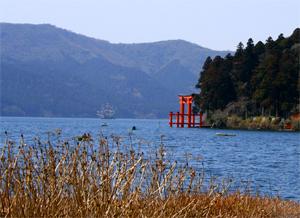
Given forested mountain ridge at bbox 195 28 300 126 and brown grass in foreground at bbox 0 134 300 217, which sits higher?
forested mountain ridge at bbox 195 28 300 126

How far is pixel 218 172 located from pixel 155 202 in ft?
61.4

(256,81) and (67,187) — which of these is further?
(256,81)

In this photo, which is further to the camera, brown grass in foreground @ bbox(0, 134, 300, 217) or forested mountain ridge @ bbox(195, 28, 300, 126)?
forested mountain ridge @ bbox(195, 28, 300, 126)

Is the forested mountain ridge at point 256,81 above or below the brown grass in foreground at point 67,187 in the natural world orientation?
above

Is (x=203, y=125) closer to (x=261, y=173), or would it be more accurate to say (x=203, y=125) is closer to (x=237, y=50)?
(x=237, y=50)

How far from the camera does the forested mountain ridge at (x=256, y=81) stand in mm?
83062

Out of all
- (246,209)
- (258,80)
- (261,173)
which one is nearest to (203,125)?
(258,80)

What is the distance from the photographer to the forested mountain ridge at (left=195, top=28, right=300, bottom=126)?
83.1 metres

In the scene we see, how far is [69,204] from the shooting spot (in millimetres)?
8266

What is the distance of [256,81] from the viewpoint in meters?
87.6

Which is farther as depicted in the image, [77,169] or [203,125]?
[203,125]

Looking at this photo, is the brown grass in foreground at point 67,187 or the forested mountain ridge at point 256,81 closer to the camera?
the brown grass in foreground at point 67,187

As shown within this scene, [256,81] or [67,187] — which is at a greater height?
[256,81]

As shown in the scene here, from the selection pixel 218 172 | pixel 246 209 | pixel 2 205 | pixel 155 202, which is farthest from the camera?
pixel 218 172
